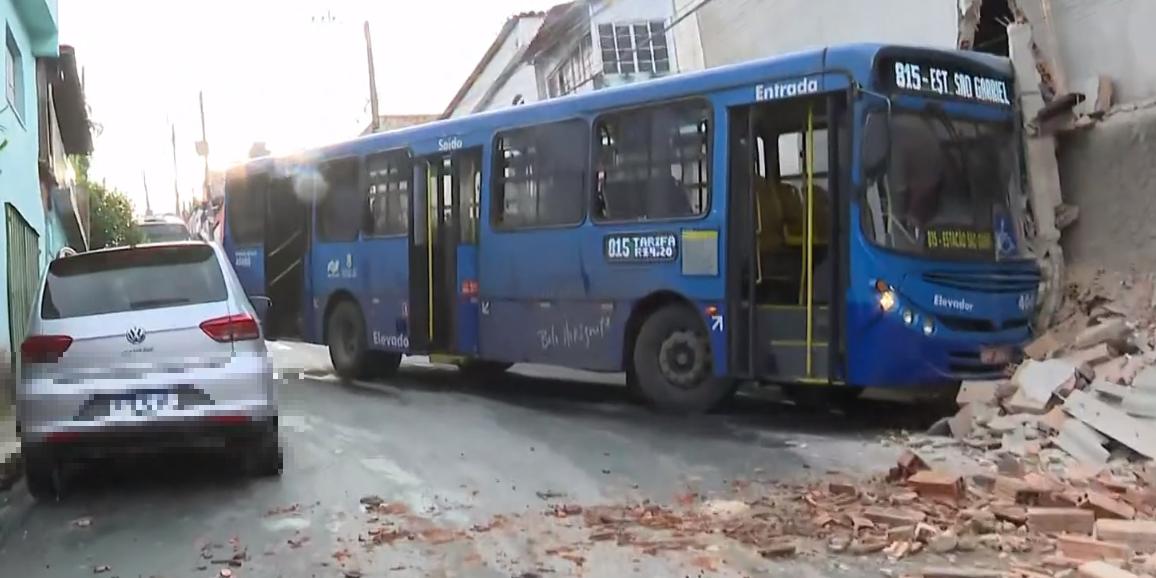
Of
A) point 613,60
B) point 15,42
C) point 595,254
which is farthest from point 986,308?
point 613,60

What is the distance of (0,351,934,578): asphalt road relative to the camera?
619 cm

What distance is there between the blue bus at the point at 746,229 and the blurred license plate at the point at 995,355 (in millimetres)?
16

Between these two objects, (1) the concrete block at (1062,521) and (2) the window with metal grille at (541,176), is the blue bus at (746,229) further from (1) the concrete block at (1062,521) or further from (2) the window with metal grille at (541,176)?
(1) the concrete block at (1062,521)

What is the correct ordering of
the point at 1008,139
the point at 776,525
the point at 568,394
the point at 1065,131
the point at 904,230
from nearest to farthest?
the point at 776,525 < the point at 904,230 < the point at 1008,139 < the point at 1065,131 < the point at 568,394

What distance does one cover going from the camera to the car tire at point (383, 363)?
15086mm

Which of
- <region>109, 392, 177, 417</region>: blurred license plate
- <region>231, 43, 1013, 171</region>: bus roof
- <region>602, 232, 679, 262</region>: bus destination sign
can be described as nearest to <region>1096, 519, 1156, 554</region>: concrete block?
<region>231, 43, 1013, 171</region>: bus roof

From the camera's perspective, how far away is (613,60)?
30.8m

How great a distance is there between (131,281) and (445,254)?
581 cm

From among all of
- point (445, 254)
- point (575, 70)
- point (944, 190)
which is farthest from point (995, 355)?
point (575, 70)

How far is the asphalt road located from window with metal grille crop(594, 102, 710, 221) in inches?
75.7

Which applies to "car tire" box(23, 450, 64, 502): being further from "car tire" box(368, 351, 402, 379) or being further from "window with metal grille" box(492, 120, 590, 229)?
"car tire" box(368, 351, 402, 379)

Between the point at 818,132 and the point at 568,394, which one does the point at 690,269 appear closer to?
the point at 818,132

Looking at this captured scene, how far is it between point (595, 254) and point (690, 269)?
1.33 m

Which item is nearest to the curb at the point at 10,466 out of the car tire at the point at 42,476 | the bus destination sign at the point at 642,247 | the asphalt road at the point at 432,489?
the asphalt road at the point at 432,489
